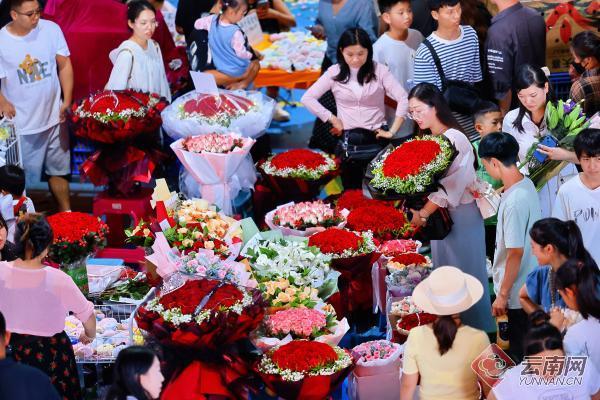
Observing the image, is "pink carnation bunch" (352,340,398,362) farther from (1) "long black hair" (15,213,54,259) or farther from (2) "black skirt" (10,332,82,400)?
(1) "long black hair" (15,213,54,259)

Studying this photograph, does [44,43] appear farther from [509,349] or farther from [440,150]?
[509,349]

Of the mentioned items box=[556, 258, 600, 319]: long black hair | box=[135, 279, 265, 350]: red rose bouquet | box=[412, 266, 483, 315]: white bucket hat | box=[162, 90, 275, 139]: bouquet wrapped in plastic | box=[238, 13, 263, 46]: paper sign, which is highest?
box=[556, 258, 600, 319]: long black hair

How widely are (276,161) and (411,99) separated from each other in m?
1.95

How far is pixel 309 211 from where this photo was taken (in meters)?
7.72

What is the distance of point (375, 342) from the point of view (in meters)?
6.36

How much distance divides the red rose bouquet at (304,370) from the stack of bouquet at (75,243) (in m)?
1.61

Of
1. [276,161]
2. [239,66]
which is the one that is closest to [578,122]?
[276,161]

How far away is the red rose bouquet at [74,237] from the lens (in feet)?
22.4

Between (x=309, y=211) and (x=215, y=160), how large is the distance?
84 centimetres

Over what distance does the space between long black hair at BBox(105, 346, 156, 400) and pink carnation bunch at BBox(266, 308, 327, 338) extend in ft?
5.35

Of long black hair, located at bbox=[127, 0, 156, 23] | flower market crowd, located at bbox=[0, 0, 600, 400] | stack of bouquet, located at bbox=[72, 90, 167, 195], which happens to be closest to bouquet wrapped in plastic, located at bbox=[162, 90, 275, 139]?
flower market crowd, located at bbox=[0, 0, 600, 400]

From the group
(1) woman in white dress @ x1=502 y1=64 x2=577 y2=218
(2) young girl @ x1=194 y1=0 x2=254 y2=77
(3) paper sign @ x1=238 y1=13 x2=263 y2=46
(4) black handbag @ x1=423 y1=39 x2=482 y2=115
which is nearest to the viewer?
(1) woman in white dress @ x1=502 y1=64 x2=577 y2=218

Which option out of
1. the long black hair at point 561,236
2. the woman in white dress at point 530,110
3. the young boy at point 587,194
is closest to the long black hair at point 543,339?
the long black hair at point 561,236

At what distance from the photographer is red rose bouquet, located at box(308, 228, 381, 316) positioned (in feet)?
23.3
